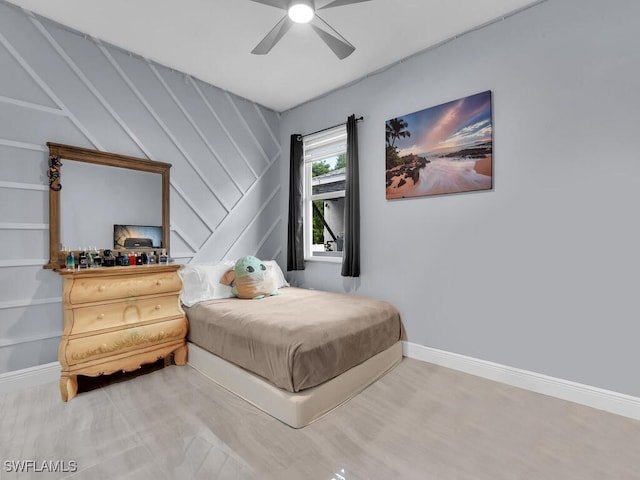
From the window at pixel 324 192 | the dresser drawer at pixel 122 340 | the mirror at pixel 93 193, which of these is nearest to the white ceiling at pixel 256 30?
the window at pixel 324 192

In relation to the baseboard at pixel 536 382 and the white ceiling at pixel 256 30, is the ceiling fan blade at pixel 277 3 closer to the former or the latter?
the white ceiling at pixel 256 30

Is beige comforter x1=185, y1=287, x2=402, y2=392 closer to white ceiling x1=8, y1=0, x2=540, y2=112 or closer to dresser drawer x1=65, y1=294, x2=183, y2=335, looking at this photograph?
dresser drawer x1=65, y1=294, x2=183, y2=335

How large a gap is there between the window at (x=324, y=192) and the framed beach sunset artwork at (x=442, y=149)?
783 millimetres

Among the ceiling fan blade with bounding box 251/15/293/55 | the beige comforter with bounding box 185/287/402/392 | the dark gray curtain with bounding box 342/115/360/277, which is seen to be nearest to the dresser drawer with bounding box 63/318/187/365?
the beige comforter with bounding box 185/287/402/392

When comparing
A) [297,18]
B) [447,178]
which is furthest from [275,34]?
[447,178]

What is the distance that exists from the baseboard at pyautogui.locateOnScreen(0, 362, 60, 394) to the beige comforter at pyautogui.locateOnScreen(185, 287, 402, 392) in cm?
100

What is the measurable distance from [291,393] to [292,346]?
285mm

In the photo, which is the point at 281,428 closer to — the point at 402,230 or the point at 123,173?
the point at 402,230

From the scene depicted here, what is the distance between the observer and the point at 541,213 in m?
2.25

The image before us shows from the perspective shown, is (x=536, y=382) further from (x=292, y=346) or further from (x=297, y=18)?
(x=297, y=18)

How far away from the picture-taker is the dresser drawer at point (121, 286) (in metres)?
2.18

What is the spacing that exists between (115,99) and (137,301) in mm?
1803

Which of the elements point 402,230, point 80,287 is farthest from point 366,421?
point 80,287

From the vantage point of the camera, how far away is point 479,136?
250cm
